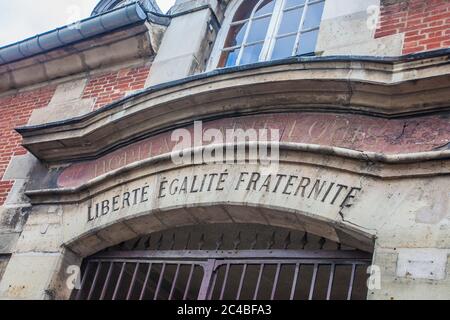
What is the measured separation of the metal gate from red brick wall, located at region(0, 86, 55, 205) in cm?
184

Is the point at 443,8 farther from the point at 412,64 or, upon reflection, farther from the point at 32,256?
the point at 32,256

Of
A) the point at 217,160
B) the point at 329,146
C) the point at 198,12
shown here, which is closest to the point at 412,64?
the point at 329,146

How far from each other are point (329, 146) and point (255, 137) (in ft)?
2.41

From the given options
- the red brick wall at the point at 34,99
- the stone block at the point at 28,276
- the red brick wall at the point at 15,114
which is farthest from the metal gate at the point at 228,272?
the red brick wall at the point at 15,114

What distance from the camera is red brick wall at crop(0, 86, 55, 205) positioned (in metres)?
5.96

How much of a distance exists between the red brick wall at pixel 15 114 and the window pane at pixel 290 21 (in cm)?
282

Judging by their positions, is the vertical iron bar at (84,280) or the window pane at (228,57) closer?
the vertical iron bar at (84,280)

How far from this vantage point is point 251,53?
18.4 feet

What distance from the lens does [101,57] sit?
6.07 metres

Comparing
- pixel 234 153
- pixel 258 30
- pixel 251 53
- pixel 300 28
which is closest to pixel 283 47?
pixel 300 28

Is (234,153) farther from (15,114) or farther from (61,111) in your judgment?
(15,114)

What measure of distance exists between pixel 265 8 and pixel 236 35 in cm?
45

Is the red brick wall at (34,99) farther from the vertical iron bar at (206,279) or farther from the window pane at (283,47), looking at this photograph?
the vertical iron bar at (206,279)

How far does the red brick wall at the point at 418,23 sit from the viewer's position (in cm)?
409
